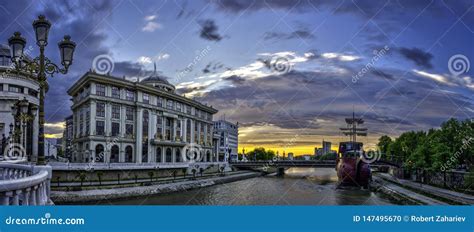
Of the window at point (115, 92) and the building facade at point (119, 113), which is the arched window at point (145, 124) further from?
the window at point (115, 92)

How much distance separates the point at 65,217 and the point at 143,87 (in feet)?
36.9

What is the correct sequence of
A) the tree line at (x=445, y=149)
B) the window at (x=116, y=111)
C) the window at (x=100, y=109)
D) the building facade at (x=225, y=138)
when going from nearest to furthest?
the window at (x=100, y=109) → the window at (x=116, y=111) → the tree line at (x=445, y=149) → the building facade at (x=225, y=138)

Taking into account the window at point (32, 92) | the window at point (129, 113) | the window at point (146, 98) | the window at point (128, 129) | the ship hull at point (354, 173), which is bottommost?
the ship hull at point (354, 173)

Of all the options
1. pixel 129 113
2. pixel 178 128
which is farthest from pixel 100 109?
pixel 178 128

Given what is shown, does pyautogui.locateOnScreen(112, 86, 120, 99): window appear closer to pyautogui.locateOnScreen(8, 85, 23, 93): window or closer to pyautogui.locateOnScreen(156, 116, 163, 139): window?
pyautogui.locateOnScreen(156, 116, 163, 139): window

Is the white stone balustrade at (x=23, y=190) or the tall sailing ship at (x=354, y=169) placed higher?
the white stone balustrade at (x=23, y=190)

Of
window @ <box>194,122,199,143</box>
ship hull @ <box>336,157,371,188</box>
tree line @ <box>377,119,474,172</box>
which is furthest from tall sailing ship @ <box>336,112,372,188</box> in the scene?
window @ <box>194,122,199,143</box>

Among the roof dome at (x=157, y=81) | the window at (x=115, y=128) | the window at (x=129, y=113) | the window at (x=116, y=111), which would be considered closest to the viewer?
the roof dome at (x=157, y=81)

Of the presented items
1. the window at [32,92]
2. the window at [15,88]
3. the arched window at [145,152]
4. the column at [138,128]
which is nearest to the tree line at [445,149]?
the arched window at [145,152]

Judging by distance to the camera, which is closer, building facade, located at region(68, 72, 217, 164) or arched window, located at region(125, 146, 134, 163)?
building facade, located at region(68, 72, 217, 164)

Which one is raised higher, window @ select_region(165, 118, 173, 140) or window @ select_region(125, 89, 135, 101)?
window @ select_region(125, 89, 135, 101)

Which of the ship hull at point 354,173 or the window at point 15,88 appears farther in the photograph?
the ship hull at point 354,173

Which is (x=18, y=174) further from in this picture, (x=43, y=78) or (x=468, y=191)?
(x=468, y=191)

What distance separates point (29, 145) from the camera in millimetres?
27594
